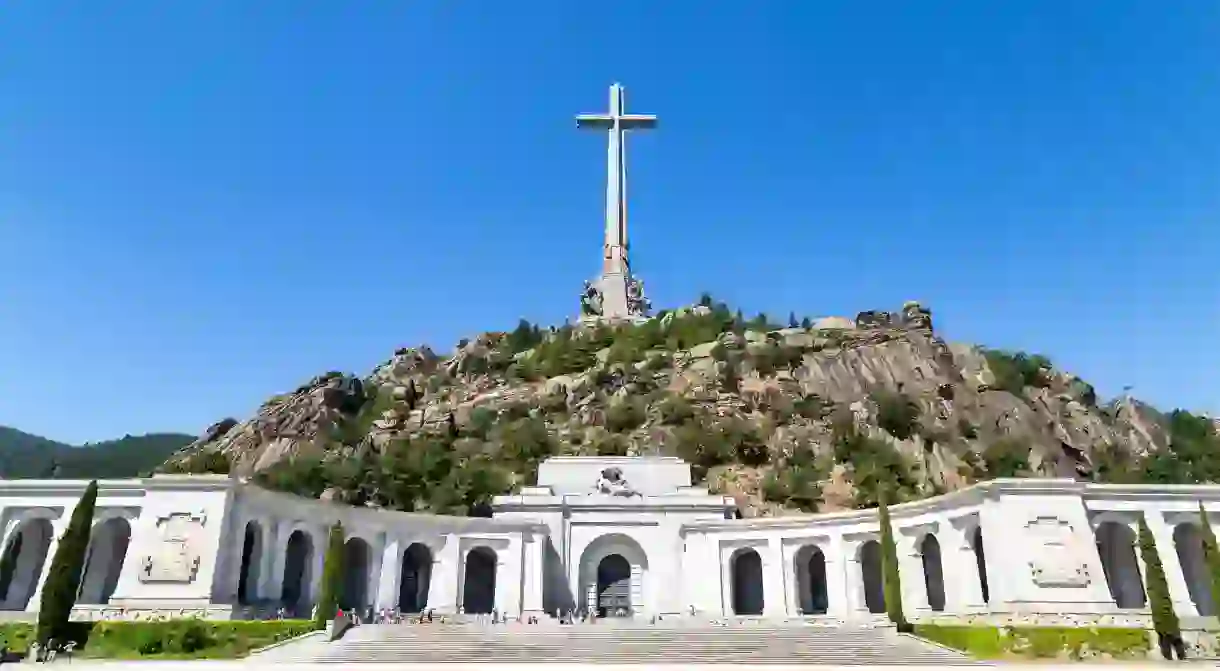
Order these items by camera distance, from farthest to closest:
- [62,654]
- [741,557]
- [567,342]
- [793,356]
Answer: [567,342], [793,356], [741,557], [62,654]

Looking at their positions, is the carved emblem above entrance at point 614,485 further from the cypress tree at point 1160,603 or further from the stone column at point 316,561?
the cypress tree at point 1160,603

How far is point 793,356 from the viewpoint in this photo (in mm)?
70812

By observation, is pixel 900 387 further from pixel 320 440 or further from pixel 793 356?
pixel 320 440

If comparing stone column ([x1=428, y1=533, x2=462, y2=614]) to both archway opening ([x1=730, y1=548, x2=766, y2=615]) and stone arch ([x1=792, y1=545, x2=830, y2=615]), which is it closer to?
archway opening ([x1=730, y1=548, x2=766, y2=615])

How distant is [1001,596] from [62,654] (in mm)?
29062

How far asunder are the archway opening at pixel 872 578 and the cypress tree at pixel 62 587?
98.6ft

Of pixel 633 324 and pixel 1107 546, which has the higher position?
pixel 633 324

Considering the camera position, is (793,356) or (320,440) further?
(793,356)

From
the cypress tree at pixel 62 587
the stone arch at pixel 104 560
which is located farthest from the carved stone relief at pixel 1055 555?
the stone arch at pixel 104 560

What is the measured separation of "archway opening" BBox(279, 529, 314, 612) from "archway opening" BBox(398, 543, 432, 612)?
15.1 ft

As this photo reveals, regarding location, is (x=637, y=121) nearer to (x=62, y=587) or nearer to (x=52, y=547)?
(x=52, y=547)

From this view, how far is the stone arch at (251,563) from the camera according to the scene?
112 feet

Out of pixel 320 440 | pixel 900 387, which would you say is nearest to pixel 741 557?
pixel 900 387

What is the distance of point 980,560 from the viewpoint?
33906 mm
